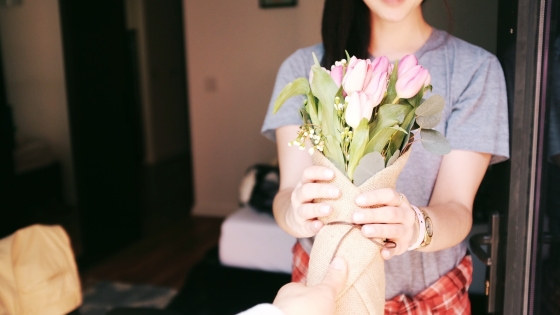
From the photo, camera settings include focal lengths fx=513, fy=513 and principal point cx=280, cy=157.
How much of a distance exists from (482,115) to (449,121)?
0.06 m

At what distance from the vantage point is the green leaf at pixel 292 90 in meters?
0.67

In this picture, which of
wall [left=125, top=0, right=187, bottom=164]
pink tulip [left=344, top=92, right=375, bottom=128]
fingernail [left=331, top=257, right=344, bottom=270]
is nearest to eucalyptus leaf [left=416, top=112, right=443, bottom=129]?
pink tulip [left=344, top=92, right=375, bottom=128]

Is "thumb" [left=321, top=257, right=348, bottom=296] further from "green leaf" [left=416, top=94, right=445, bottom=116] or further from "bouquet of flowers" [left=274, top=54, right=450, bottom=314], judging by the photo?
"green leaf" [left=416, top=94, right=445, bottom=116]

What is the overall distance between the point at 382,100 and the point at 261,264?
6.08ft

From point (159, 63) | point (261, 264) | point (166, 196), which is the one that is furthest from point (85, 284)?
point (159, 63)

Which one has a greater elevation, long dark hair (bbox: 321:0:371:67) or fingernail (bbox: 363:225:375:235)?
long dark hair (bbox: 321:0:371:67)

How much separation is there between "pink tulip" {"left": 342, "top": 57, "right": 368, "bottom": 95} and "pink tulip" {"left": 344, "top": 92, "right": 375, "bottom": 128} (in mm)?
17

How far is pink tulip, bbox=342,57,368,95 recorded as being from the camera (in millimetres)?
615

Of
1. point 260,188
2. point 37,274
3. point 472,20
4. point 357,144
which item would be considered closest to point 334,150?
point 357,144

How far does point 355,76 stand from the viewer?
62cm

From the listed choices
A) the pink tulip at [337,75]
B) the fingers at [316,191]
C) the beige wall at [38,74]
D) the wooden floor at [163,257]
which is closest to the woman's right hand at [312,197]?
the fingers at [316,191]

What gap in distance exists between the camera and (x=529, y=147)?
891 millimetres

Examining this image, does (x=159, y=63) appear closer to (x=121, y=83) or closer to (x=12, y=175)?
(x=121, y=83)

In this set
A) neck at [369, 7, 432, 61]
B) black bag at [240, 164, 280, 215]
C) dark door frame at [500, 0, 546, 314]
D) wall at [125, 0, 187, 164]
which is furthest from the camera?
wall at [125, 0, 187, 164]
